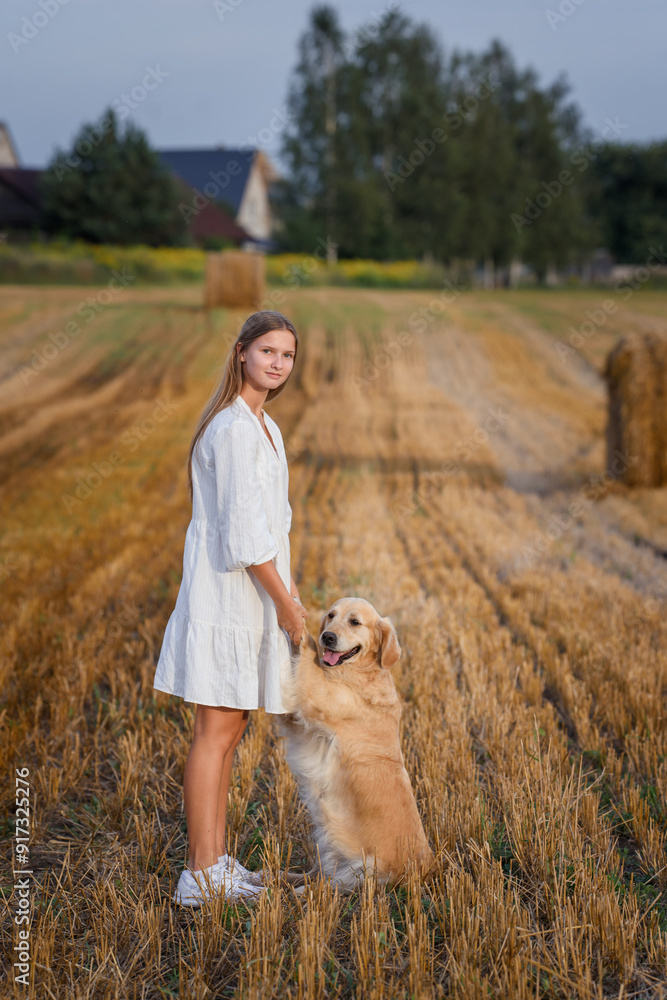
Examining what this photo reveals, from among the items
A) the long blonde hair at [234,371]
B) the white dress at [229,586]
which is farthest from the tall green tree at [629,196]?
the white dress at [229,586]

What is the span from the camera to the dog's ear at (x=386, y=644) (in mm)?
2955

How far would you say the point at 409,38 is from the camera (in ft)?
131

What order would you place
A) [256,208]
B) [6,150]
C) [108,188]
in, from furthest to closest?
[256,208], [6,150], [108,188]

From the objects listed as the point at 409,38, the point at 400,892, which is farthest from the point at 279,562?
the point at 409,38

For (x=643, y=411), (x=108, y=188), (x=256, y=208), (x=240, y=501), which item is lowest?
(x=643, y=411)

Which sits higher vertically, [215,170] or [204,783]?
[215,170]

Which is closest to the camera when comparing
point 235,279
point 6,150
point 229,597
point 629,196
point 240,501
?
point 240,501

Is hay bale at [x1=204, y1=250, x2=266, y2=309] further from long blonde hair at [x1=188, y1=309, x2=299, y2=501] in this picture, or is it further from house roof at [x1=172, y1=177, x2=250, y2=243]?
long blonde hair at [x1=188, y1=309, x2=299, y2=501]

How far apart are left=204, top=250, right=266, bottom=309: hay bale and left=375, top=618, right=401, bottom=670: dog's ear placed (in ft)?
57.5

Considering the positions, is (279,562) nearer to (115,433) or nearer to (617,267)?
(115,433)

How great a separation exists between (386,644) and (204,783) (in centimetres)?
80

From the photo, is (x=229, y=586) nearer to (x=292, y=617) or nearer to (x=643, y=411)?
(x=292, y=617)

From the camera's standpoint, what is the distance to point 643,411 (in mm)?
9094

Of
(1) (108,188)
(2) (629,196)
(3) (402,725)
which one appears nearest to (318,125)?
(1) (108,188)
